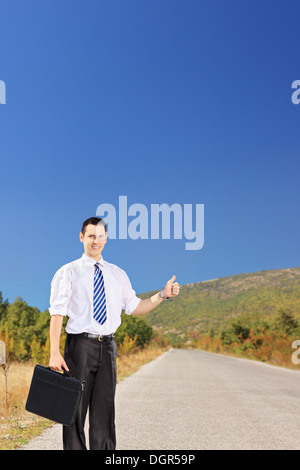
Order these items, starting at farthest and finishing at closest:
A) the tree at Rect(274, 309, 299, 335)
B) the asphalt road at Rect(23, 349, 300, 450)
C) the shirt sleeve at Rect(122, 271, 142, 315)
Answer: the tree at Rect(274, 309, 299, 335), the asphalt road at Rect(23, 349, 300, 450), the shirt sleeve at Rect(122, 271, 142, 315)

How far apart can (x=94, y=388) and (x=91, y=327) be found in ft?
1.52

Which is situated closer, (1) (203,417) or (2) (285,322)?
(1) (203,417)

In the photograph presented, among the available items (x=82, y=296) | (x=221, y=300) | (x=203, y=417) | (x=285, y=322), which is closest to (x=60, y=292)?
(x=82, y=296)

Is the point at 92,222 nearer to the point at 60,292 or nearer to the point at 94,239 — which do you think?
the point at 94,239

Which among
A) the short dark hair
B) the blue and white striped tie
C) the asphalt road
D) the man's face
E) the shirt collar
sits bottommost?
the asphalt road

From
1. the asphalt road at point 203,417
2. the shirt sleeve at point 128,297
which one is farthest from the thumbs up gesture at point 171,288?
the asphalt road at point 203,417

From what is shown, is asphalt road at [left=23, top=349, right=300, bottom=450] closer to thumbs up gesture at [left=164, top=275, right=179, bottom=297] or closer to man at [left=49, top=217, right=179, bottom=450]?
man at [left=49, top=217, right=179, bottom=450]

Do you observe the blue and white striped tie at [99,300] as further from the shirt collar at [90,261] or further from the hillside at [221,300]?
the hillside at [221,300]

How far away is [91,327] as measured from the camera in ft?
12.4

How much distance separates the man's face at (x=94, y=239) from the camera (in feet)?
12.6

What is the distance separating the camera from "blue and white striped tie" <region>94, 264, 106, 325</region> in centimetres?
378

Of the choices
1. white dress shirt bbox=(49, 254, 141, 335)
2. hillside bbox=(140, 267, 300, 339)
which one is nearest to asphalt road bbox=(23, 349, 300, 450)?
white dress shirt bbox=(49, 254, 141, 335)
